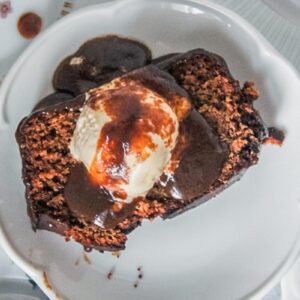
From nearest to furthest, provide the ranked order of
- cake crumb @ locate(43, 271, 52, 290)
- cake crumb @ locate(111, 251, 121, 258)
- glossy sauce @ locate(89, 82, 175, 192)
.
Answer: glossy sauce @ locate(89, 82, 175, 192) < cake crumb @ locate(43, 271, 52, 290) < cake crumb @ locate(111, 251, 121, 258)

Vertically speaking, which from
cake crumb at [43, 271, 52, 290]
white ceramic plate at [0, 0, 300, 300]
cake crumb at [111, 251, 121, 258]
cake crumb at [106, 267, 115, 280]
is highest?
white ceramic plate at [0, 0, 300, 300]

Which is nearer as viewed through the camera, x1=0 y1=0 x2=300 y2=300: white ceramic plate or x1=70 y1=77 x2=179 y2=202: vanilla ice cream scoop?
x1=70 y1=77 x2=179 y2=202: vanilla ice cream scoop

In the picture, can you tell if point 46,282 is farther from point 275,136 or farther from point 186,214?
point 275,136

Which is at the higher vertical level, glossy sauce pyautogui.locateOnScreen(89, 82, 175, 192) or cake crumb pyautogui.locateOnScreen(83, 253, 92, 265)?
glossy sauce pyautogui.locateOnScreen(89, 82, 175, 192)

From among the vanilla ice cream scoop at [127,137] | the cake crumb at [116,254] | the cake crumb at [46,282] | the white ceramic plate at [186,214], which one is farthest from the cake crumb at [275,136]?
the cake crumb at [46,282]

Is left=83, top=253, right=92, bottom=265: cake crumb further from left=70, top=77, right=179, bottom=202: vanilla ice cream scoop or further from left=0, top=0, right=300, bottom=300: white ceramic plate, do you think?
left=70, top=77, right=179, bottom=202: vanilla ice cream scoop

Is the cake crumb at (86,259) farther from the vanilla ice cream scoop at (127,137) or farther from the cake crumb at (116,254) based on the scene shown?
the vanilla ice cream scoop at (127,137)

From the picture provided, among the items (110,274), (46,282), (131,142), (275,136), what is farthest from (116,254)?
(275,136)

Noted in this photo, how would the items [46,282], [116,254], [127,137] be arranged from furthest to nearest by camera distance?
[116,254] < [46,282] < [127,137]

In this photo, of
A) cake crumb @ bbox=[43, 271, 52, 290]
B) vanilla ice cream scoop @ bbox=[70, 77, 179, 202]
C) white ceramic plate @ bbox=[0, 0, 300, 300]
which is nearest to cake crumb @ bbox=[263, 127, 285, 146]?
white ceramic plate @ bbox=[0, 0, 300, 300]
